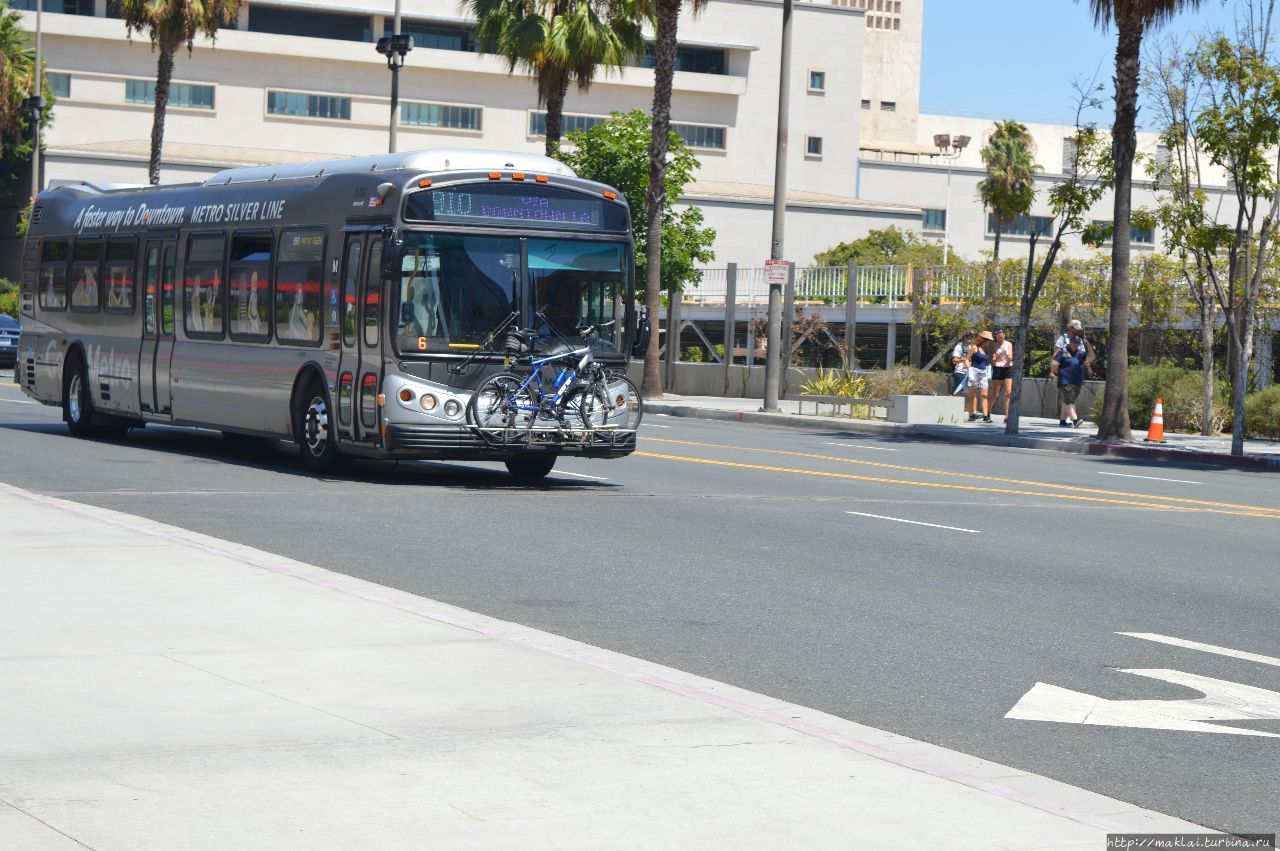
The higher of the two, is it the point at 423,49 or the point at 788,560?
the point at 423,49

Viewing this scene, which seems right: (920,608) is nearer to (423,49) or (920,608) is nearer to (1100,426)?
(1100,426)

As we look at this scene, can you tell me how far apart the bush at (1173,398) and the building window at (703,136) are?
6265 cm

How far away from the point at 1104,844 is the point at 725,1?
9434cm

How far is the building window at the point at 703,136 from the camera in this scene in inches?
3814

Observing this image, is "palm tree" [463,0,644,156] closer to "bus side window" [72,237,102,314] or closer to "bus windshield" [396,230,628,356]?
"bus side window" [72,237,102,314]

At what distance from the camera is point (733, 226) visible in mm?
89562

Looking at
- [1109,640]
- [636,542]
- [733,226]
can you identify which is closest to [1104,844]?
[1109,640]

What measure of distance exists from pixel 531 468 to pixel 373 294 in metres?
2.65

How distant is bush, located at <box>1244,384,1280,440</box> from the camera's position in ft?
109

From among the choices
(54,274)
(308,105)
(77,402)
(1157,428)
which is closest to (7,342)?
(54,274)

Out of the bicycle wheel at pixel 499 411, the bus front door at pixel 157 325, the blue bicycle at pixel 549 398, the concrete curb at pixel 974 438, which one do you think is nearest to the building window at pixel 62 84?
the concrete curb at pixel 974 438

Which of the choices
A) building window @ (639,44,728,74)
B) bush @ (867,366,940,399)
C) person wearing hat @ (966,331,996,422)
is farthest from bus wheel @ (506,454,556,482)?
building window @ (639,44,728,74)

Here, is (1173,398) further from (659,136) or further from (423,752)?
(423,752)

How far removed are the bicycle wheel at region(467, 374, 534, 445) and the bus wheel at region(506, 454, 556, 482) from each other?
1.32 m
